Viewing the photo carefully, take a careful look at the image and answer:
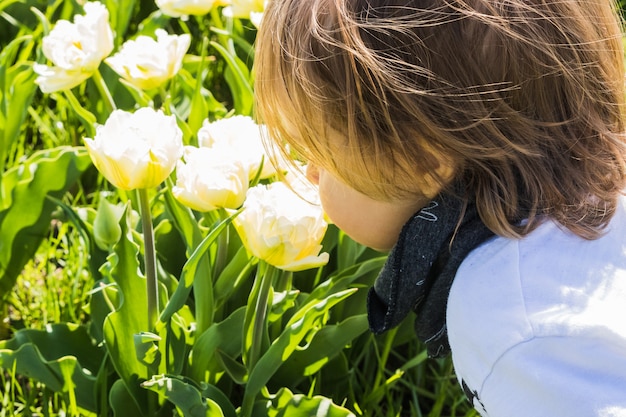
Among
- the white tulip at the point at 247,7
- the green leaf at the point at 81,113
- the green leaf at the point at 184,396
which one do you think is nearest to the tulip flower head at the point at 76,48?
the green leaf at the point at 81,113

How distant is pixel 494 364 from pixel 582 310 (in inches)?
4.1

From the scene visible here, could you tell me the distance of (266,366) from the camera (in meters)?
1.05

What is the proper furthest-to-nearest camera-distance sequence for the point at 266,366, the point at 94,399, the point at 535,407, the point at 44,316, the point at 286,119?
the point at 44,316, the point at 94,399, the point at 266,366, the point at 286,119, the point at 535,407

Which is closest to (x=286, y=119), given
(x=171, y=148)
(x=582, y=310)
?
(x=171, y=148)

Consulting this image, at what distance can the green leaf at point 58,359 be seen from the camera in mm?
1139

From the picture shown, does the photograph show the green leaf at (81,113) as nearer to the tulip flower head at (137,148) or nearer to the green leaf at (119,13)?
the tulip flower head at (137,148)

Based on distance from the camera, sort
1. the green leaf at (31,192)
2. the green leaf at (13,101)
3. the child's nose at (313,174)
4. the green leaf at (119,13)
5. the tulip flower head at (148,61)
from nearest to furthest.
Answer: the child's nose at (313,174)
the tulip flower head at (148,61)
the green leaf at (31,192)
the green leaf at (13,101)
the green leaf at (119,13)

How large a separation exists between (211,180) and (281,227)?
0.11 meters

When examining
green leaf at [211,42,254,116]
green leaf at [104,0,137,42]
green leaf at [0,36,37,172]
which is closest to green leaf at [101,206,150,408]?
green leaf at [211,42,254,116]

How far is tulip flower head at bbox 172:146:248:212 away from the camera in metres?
0.99

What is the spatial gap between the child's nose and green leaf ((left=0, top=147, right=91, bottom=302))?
51 centimetres

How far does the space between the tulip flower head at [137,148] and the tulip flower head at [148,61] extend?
27 cm

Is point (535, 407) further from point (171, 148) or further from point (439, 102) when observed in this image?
point (171, 148)

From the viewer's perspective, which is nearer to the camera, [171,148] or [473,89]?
[473,89]
